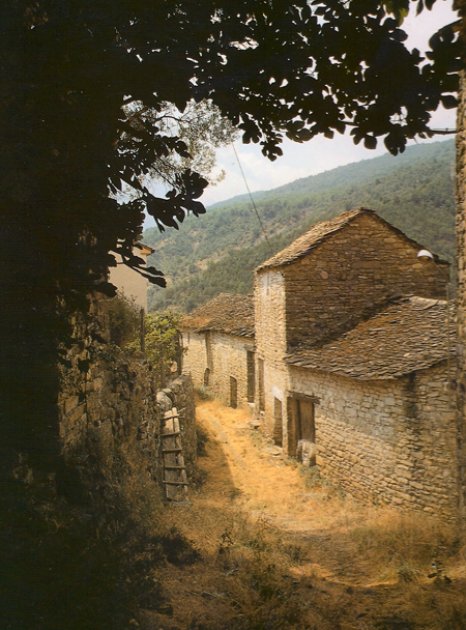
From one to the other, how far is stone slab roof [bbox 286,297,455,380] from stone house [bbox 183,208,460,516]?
4 centimetres

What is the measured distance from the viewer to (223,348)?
80.5 feet

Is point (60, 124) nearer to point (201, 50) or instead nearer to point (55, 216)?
point (55, 216)

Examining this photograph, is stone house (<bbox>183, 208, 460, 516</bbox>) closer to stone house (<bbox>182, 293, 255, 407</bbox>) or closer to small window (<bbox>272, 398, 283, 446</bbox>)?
small window (<bbox>272, 398, 283, 446</bbox>)

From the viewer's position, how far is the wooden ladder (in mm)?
8930

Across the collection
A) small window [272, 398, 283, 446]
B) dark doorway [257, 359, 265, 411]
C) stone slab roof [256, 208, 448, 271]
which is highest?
stone slab roof [256, 208, 448, 271]

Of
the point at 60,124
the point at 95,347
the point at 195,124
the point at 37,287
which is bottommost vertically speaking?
the point at 95,347

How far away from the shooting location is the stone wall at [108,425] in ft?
14.0

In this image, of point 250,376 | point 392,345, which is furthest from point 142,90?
point 250,376

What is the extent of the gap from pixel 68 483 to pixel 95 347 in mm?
1379

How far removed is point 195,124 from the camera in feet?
28.8

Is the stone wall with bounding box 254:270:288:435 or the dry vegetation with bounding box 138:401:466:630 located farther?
the stone wall with bounding box 254:270:288:435

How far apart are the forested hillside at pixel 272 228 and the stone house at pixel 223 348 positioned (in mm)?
5465

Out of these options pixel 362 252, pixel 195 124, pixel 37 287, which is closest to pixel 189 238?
pixel 362 252

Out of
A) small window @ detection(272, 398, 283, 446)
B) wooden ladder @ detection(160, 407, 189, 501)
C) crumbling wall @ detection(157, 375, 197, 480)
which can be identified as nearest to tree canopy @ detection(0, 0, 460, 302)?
wooden ladder @ detection(160, 407, 189, 501)
